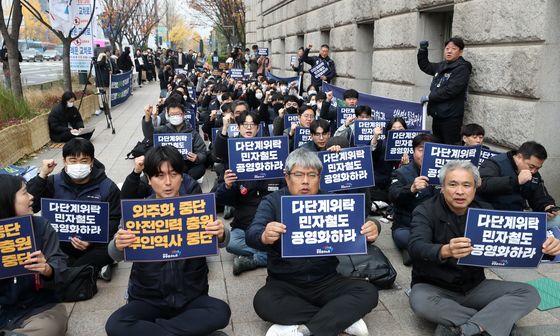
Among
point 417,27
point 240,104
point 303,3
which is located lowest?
point 240,104

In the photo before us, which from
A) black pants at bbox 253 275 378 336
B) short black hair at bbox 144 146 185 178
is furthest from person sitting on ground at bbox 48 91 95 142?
black pants at bbox 253 275 378 336

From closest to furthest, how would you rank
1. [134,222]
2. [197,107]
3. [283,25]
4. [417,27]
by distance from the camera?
[134,222], [417,27], [197,107], [283,25]

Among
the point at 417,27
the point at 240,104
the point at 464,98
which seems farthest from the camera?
the point at 417,27

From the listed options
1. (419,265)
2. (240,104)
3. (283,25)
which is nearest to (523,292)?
(419,265)

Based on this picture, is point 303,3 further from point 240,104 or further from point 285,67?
point 240,104

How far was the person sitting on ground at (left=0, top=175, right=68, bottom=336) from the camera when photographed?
3.71 metres

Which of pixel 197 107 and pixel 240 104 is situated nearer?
pixel 240 104

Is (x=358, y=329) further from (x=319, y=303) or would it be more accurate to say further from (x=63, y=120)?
(x=63, y=120)

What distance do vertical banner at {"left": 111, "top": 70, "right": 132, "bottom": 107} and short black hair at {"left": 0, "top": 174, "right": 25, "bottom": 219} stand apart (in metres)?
16.5

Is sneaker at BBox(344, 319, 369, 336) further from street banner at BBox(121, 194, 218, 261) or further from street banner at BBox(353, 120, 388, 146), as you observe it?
street banner at BBox(353, 120, 388, 146)

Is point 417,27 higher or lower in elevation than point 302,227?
higher

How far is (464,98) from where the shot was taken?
8.00 metres

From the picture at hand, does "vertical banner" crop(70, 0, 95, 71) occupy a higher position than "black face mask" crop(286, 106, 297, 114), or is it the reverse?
"vertical banner" crop(70, 0, 95, 71)

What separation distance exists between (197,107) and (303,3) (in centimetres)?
634
